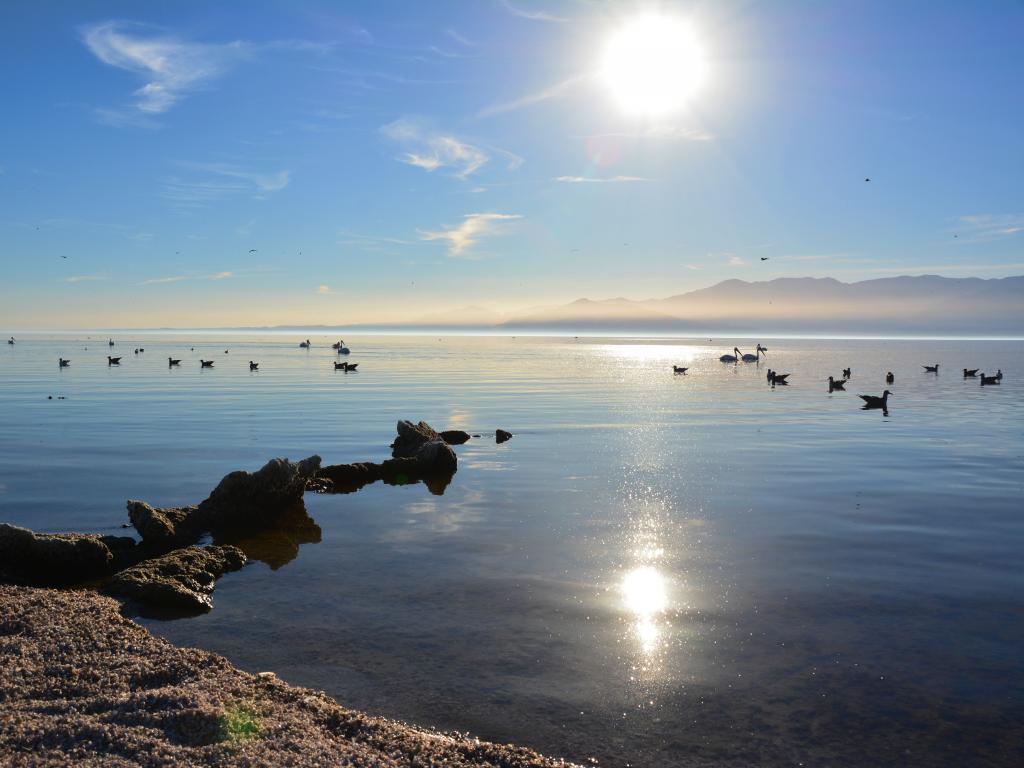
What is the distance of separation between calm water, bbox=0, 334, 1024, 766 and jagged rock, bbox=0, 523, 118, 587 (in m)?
2.23

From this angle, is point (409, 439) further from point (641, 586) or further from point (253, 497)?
point (641, 586)

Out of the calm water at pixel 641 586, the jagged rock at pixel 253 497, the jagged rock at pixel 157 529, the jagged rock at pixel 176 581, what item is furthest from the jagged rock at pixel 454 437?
the jagged rock at pixel 176 581

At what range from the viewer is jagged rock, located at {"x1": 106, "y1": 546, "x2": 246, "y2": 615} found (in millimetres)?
11453

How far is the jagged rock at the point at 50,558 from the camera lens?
12.2 metres

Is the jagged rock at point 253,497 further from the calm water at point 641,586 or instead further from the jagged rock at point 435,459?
the jagged rock at point 435,459

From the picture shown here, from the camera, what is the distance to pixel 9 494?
62.1 ft

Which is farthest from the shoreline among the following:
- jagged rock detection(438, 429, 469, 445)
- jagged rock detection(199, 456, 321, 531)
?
jagged rock detection(438, 429, 469, 445)

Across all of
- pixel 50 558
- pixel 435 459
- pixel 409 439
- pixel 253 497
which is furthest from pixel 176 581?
pixel 409 439

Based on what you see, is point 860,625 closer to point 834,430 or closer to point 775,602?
point 775,602

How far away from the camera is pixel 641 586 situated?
1258 centimetres

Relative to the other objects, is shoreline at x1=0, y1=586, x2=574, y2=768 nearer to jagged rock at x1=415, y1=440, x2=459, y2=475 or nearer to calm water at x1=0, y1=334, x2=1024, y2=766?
calm water at x1=0, y1=334, x2=1024, y2=766

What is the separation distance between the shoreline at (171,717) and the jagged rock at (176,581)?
1925mm

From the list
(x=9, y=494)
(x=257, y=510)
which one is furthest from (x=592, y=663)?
(x=9, y=494)

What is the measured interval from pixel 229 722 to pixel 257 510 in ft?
32.4
